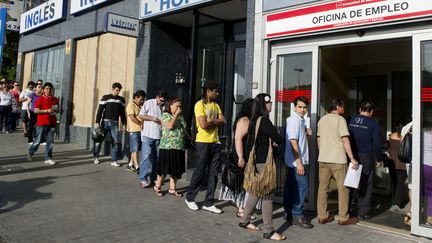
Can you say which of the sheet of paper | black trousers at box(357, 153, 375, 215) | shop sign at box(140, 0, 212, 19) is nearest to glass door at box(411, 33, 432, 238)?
the sheet of paper

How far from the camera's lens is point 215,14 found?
851 cm

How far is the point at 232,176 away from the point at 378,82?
4.45 metres

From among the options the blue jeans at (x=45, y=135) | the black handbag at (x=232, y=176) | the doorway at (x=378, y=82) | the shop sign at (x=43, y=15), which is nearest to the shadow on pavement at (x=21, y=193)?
the blue jeans at (x=45, y=135)

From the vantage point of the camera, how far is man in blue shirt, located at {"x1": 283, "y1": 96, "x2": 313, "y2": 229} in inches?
194

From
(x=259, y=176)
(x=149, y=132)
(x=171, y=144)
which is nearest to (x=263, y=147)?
(x=259, y=176)

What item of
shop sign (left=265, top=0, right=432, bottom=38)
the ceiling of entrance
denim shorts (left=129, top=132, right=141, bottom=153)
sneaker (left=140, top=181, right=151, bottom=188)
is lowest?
sneaker (left=140, top=181, right=151, bottom=188)

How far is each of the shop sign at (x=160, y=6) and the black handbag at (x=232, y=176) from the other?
13.0 feet

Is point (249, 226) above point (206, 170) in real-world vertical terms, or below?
below

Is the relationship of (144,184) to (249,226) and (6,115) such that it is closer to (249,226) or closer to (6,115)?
(249,226)

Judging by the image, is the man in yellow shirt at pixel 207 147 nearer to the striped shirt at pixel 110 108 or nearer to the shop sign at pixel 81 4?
the striped shirt at pixel 110 108

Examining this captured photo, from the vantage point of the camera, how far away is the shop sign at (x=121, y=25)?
8305 millimetres

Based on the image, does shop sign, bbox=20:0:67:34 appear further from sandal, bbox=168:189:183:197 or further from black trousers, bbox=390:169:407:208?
black trousers, bbox=390:169:407:208

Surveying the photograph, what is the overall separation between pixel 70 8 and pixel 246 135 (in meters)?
9.57

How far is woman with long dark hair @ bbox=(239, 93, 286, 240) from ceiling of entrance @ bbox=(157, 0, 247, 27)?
143 inches
